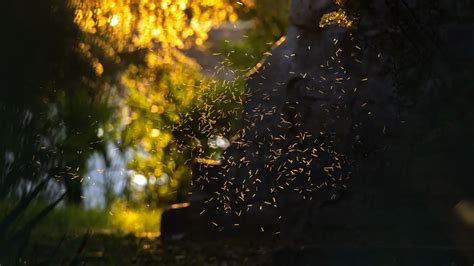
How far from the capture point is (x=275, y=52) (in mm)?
8273

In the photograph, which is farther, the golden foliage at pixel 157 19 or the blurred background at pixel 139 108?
the golden foliage at pixel 157 19

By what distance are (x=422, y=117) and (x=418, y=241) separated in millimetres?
1003

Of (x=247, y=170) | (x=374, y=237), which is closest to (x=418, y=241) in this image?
(x=374, y=237)

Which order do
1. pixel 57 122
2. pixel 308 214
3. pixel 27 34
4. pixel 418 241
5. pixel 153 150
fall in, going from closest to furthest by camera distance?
1. pixel 27 34
2. pixel 57 122
3. pixel 418 241
4. pixel 308 214
5. pixel 153 150

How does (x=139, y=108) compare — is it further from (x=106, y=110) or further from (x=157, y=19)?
(x=106, y=110)

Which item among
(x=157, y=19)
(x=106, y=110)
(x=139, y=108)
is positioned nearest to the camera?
(x=106, y=110)

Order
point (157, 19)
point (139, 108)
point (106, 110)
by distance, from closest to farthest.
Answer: point (106, 110), point (157, 19), point (139, 108)

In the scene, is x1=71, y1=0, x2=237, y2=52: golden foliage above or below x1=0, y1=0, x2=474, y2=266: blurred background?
above

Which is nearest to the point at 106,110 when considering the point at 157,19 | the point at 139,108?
the point at 157,19

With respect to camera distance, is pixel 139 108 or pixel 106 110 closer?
pixel 106 110

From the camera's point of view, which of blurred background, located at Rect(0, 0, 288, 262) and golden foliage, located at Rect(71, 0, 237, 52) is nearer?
blurred background, located at Rect(0, 0, 288, 262)

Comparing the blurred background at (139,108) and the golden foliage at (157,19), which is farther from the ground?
the golden foliage at (157,19)

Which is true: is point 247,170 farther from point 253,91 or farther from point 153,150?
point 153,150

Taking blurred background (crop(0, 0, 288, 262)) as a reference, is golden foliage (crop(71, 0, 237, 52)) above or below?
above
